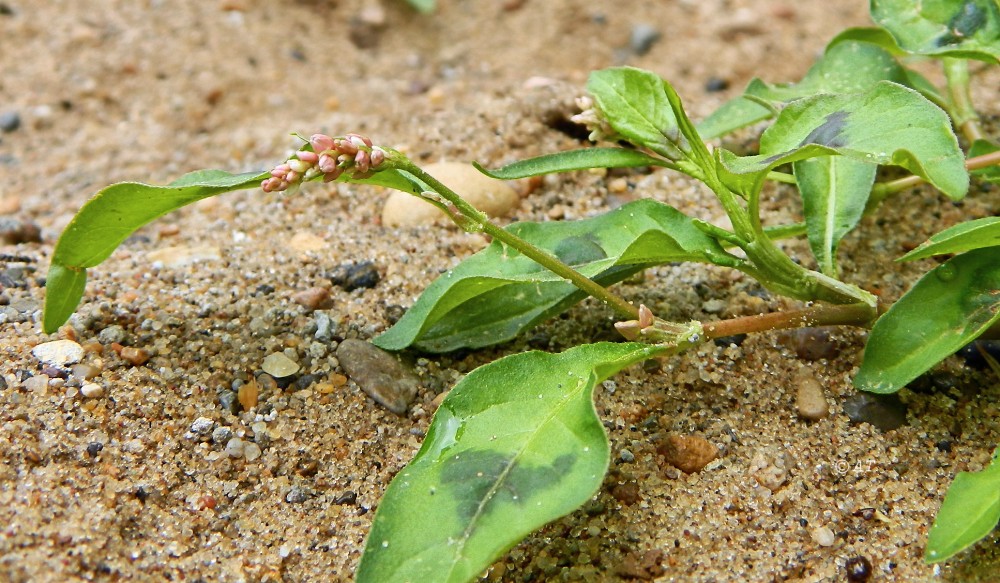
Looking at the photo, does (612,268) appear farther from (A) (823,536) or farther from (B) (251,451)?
(B) (251,451)

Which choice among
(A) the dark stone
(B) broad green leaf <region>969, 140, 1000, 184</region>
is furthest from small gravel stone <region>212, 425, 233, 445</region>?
(B) broad green leaf <region>969, 140, 1000, 184</region>

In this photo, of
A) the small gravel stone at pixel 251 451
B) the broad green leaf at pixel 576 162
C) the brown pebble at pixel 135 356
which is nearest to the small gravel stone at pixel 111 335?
the brown pebble at pixel 135 356

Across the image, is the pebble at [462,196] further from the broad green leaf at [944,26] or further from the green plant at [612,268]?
the broad green leaf at [944,26]

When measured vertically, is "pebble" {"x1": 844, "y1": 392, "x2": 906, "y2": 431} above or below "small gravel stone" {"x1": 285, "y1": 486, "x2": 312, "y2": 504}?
above

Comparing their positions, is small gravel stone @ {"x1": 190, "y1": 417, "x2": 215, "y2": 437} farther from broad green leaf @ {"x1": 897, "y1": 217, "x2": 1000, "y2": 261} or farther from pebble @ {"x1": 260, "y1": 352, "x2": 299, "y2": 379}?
broad green leaf @ {"x1": 897, "y1": 217, "x2": 1000, "y2": 261}

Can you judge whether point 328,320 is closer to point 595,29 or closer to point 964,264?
point 964,264

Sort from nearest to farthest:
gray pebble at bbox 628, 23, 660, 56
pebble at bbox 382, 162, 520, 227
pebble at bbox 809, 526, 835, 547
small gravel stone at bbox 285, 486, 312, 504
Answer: pebble at bbox 809, 526, 835, 547 < small gravel stone at bbox 285, 486, 312, 504 < pebble at bbox 382, 162, 520, 227 < gray pebble at bbox 628, 23, 660, 56
